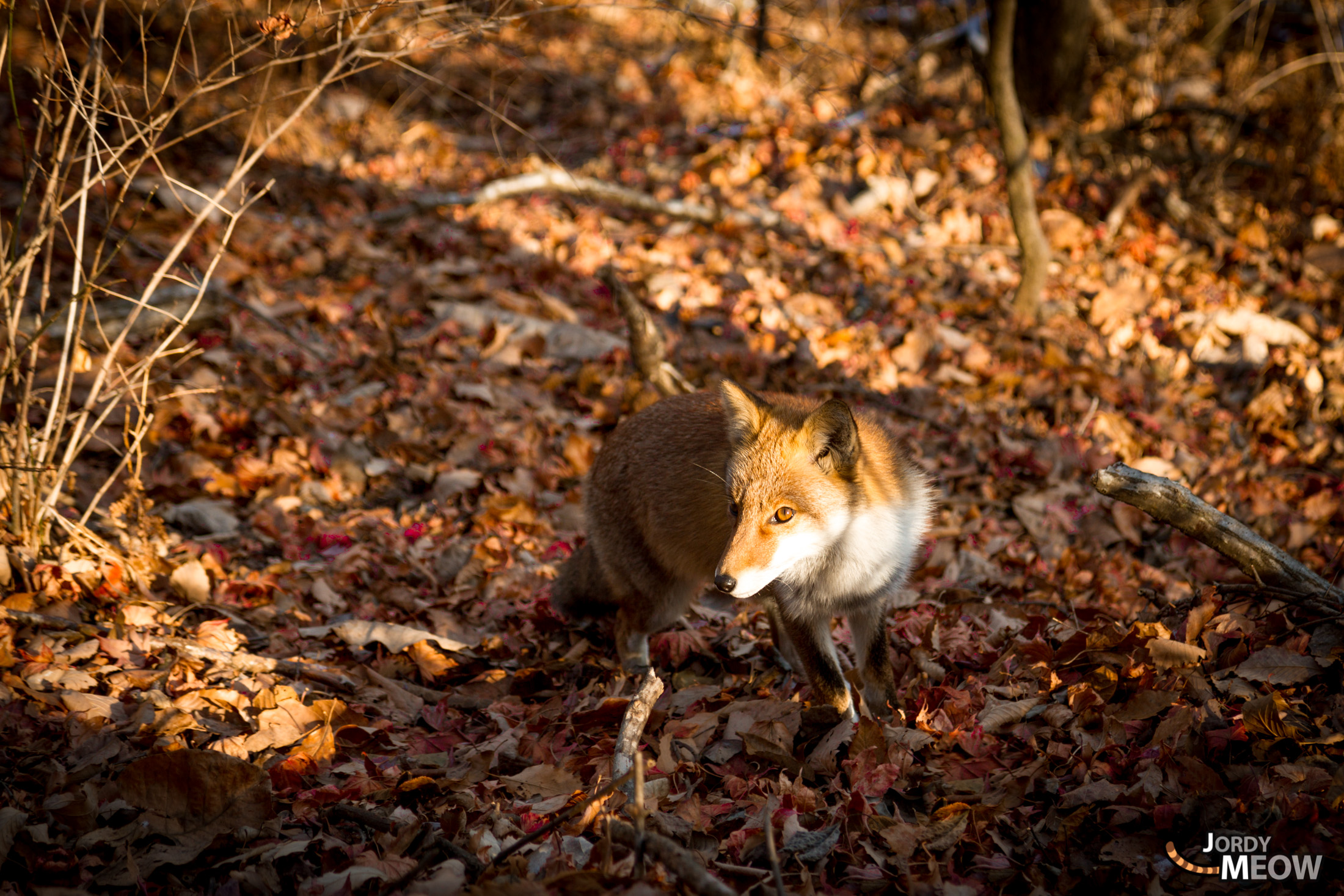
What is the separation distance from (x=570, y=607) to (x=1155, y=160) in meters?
9.26

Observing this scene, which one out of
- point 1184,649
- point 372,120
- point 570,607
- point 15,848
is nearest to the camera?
point 15,848

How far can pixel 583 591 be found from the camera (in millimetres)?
5574

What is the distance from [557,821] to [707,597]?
315cm

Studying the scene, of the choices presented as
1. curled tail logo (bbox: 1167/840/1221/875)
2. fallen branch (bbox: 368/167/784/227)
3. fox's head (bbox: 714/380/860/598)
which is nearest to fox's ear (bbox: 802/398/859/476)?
fox's head (bbox: 714/380/860/598)

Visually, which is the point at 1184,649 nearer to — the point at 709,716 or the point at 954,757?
the point at 954,757

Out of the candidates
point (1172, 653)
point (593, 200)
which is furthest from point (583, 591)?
point (593, 200)

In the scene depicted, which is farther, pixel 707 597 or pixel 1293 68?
pixel 1293 68

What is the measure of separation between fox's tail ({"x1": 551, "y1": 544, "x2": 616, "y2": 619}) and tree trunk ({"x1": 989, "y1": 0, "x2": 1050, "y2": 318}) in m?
5.76

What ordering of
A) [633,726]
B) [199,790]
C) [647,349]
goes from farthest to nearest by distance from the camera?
[647,349] < [633,726] < [199,790]

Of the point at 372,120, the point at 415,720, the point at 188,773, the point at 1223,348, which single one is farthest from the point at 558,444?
the point at 372,120

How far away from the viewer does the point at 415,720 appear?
4641 millimetres

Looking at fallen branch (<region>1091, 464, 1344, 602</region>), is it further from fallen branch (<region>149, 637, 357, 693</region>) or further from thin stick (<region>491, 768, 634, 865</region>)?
fallen branch (<region>149, 637, 357, 693</region>)

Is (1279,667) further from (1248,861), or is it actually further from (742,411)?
(742,411)

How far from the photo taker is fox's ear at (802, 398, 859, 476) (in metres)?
4.14
